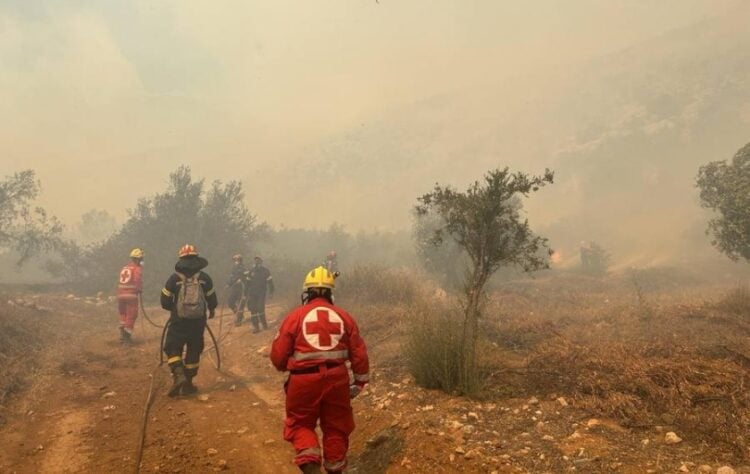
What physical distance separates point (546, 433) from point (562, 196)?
57363mm

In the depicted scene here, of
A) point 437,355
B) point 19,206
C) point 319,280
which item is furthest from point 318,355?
point 19,206

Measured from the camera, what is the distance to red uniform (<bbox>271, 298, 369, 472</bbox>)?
150 inches

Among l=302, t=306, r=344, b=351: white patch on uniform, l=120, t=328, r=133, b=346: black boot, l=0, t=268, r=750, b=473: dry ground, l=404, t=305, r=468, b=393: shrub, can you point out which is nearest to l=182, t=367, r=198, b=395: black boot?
l=0, t=268, r=750, b=473: dry ground

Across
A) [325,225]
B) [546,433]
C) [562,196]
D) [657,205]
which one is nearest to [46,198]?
[325,225]

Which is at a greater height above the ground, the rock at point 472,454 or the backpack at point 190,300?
the backpack at point 190,300

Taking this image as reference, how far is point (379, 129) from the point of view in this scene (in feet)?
332

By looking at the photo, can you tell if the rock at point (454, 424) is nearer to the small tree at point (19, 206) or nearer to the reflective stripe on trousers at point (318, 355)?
the reflective stripe on trousers at point (318, 355)

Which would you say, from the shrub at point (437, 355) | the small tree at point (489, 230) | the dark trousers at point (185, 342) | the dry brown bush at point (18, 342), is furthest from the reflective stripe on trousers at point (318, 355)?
the dry brown bush at point (18, 342)

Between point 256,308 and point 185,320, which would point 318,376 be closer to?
point 185,320

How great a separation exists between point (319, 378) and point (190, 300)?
443cm

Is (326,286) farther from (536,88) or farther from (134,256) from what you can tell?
(536,88)

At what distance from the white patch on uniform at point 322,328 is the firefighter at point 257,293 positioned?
8705 mm

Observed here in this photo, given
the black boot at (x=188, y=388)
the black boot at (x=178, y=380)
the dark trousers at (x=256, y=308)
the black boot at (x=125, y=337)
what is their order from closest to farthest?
the black boot at (x=178, y=380) → the black boot at (x=188, y=388) → the black boot at (x=125, y=337) → the dark trousers at (x=256, y=308)

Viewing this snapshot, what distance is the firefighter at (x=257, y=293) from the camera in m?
12.4
